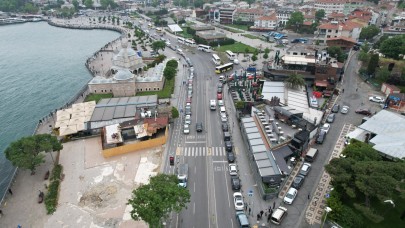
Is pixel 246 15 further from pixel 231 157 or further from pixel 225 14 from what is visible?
pixel 231 157

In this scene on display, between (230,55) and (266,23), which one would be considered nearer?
(230,55)

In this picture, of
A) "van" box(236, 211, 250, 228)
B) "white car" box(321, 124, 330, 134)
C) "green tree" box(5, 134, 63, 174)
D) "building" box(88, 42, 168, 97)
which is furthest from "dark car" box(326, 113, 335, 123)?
"green tree" box(5, 134, 63, 174)

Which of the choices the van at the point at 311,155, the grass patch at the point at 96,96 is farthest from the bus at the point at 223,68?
the van at the point at 311,155

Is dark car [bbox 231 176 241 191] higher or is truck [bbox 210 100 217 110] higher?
truck [bbox 210 100 217 110]

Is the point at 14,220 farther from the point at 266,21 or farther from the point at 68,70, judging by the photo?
the point at 266,21

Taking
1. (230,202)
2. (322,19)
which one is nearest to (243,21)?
(322,19)

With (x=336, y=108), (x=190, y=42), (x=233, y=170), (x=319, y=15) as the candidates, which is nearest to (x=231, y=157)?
(x=233, y=170)

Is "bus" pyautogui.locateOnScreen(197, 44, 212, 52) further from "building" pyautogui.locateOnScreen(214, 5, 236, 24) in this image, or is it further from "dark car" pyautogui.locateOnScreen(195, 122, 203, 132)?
"dark car" pyautogui.locateOnScreen(195, 122, 203, 132)
